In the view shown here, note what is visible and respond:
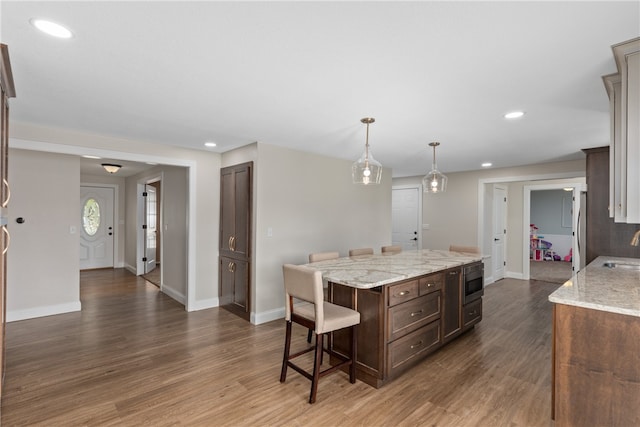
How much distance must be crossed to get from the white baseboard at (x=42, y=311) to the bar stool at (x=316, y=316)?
11.7ft

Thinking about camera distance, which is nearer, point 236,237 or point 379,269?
point 379,269

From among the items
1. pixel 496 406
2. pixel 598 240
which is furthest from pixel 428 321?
pixel 598 240

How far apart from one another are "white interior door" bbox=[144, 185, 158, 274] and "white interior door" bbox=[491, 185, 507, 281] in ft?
24.5

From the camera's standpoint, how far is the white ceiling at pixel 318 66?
1.47 meters

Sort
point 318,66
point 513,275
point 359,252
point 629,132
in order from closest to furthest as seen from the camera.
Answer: point 629,132 → point 318,66 → point 359,252 → point 513,275

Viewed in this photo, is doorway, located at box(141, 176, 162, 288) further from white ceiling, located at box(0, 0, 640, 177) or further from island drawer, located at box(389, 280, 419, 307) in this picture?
Result: island drawer, located at box(389, 280, 419, 307)

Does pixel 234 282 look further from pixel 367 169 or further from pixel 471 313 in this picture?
pixel 471 313

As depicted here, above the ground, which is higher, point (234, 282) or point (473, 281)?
point (473, 281)

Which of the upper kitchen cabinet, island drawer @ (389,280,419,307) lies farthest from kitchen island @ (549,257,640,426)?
island drawer @ (389,280,419,307)

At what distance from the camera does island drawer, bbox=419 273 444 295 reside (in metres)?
2.80

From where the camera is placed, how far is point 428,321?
2887 millimetres

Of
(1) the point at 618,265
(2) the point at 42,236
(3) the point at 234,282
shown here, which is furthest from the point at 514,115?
(2) the point at 42,236

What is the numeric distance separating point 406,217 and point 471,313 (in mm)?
4001

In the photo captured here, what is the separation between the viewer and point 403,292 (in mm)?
2582
